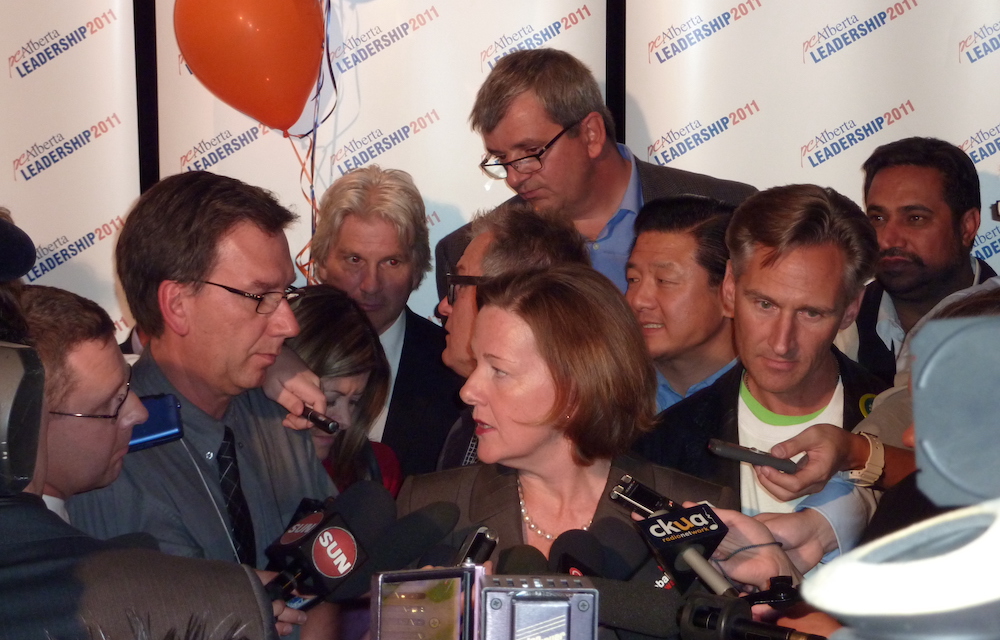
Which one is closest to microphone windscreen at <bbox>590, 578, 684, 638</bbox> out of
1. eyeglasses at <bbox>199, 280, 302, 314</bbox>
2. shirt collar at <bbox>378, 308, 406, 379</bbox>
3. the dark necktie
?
the dark necktie

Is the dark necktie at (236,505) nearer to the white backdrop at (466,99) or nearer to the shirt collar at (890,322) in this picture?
the white backdrop at (466,99)

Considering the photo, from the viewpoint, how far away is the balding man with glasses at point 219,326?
2.24 meters

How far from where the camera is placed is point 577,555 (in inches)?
62.3

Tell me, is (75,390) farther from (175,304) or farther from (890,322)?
(890,322)

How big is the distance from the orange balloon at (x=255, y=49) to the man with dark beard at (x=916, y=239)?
2.24 metres

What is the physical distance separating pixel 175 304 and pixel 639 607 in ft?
4.76

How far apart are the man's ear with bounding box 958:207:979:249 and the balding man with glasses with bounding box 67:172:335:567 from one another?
2.42 metres

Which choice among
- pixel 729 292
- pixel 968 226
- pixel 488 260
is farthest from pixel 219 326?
pixel 968 226

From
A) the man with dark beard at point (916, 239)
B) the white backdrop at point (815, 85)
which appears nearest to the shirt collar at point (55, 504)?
the man with dark beard at point (916, 239)

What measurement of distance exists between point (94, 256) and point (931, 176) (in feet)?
10.8

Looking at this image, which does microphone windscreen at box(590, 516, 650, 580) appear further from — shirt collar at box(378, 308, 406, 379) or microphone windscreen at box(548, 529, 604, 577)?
shirt collar at box(378, 308, 406, 379)

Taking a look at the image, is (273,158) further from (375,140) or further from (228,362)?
(228,362)

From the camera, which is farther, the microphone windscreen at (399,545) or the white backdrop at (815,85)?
the white backdrop at (815,85)

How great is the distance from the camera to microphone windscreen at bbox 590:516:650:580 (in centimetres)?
177
